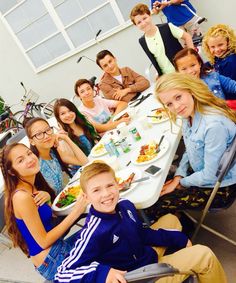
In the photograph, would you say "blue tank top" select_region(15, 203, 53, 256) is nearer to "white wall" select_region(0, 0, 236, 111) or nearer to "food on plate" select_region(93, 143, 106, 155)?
"food on plate" select_region(93, 143, 106, 155)

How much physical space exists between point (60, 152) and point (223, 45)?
153 centimetres

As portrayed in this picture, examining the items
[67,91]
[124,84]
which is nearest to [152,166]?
[124,84]

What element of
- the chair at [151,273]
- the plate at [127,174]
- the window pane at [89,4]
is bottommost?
the plate at [127,174]

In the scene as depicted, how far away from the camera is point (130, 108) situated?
2.62 meters

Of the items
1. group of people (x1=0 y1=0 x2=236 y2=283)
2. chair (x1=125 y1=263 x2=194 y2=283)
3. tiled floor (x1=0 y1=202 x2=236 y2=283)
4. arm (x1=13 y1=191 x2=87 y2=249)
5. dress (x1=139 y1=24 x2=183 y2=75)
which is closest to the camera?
chair (x1=125 y1=263 x2=194 y2=283)

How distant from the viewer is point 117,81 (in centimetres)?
307

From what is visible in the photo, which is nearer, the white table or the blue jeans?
the white table

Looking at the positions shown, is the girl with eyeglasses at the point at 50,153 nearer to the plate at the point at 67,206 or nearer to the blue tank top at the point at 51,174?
the blue tank top at the point at 51,174

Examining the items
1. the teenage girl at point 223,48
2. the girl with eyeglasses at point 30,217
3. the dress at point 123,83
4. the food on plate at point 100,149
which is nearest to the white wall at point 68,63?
the dress at point 123,83

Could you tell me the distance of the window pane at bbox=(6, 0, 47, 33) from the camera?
506cm

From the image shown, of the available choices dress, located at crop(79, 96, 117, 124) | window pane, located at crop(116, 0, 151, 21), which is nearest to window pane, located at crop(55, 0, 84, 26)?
window pane, located at crop(116, 0, 151, 21)

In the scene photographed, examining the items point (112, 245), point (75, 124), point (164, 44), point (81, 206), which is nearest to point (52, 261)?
point (81, 206)

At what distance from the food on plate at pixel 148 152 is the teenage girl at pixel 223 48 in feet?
2.74

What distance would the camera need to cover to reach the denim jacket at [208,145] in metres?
1.42
